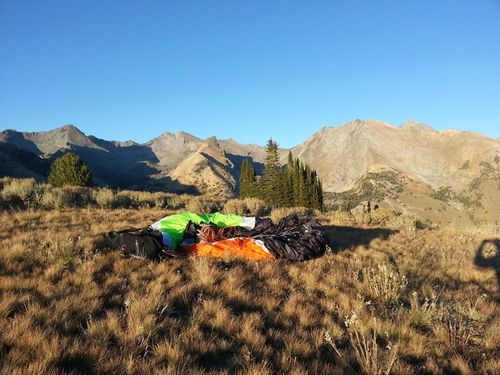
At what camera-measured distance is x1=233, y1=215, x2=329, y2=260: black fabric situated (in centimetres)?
693

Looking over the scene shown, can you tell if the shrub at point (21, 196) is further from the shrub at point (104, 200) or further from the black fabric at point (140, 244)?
the black fabric at point (140, 244)

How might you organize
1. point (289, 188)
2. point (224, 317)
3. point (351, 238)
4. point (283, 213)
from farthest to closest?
point (289, 188)
point (283, 213)
point (351, 238)
point (224, 317)

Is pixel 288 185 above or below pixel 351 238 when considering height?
above

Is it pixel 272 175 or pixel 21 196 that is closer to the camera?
pixel 21 196

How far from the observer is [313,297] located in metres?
5.05

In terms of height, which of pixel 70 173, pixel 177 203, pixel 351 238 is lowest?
pixel 351 238

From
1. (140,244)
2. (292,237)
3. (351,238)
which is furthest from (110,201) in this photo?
(351,238)

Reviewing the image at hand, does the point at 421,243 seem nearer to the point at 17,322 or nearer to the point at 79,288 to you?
the point at 79,288

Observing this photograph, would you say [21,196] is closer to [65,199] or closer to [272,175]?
[65,199]

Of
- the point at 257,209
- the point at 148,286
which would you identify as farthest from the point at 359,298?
the point at 257,209

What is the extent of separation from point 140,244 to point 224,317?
2662mm

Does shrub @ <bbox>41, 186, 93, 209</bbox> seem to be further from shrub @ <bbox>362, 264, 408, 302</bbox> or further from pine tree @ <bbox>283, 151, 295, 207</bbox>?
pine tree @ <bbox>283, 151, 295, 207</bbox>

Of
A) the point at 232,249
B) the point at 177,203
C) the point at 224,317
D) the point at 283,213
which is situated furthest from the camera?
the point at 177,203

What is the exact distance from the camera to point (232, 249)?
269 inches
